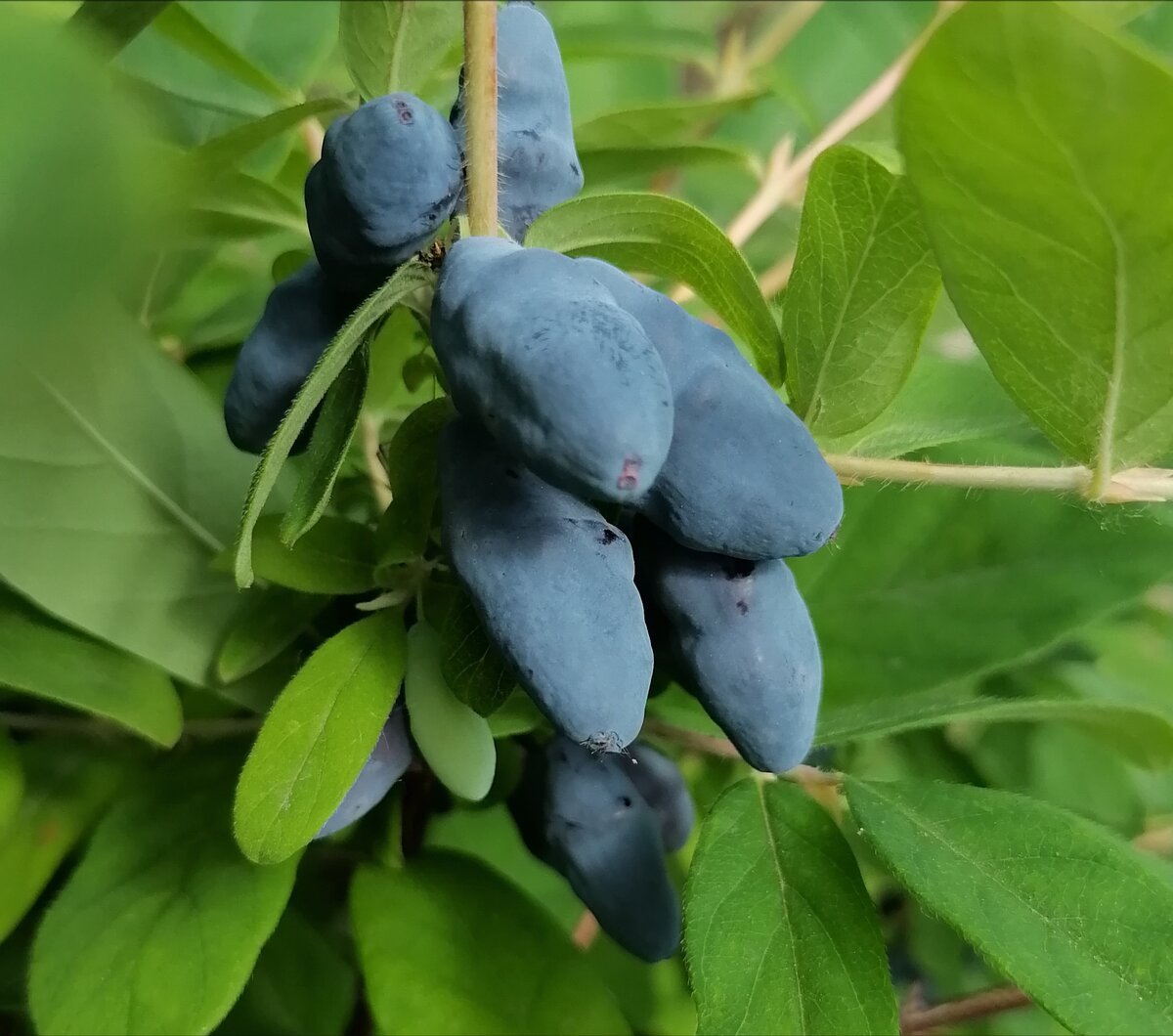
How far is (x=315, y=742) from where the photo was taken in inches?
12.3

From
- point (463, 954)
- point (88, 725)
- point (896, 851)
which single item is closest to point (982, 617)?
point (896, 851)

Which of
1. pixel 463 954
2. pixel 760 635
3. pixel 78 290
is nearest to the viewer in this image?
pixel 78 290

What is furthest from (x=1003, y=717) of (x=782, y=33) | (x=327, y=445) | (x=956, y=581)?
(x=782, y=33)

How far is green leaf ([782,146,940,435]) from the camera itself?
0.97 feet

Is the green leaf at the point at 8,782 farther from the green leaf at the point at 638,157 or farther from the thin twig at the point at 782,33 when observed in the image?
the thin twig at the point at 782,33

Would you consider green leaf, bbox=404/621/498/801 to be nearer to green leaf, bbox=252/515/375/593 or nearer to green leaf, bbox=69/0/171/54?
green leaf, bbox=252/515/375/593

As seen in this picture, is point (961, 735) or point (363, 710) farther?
point (961, 735)

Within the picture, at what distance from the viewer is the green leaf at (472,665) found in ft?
1.01

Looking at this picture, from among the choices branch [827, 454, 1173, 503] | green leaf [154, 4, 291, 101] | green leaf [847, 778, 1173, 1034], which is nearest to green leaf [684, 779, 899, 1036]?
green leaf [847, 778, 1173, 1034]

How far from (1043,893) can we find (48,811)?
38cm

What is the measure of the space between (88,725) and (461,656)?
0.21 m

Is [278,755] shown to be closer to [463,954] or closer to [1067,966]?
[463,954]

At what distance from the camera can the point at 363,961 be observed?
38 cm

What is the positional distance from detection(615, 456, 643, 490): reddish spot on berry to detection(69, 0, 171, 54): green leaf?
17cm
